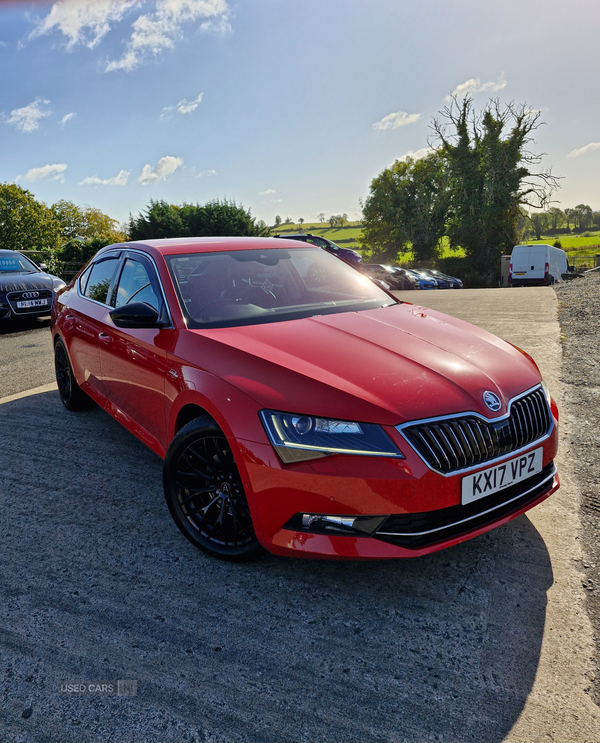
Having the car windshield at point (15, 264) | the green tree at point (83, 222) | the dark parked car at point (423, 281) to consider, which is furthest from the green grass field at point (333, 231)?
the car windshield at point (15, 264)

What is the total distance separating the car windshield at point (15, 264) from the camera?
11.9 meters

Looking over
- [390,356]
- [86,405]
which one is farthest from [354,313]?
[86,405]

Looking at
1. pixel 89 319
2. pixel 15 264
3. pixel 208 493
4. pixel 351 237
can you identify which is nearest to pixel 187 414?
pixel 208 493

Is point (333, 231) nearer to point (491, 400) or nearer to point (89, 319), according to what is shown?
point (89, 319)

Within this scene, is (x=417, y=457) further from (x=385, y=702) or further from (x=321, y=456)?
(x=385, y=702)

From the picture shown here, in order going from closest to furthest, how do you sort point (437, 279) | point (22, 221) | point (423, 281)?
point (423, 281)
point (437, 279)
point (22, 221)

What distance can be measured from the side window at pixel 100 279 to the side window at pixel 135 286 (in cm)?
30

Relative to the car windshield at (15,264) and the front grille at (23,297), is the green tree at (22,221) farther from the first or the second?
the front grille at (23,297)

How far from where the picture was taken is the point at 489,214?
141 ft

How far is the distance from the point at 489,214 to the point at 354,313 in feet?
144

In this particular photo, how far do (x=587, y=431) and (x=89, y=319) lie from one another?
13.1 feet

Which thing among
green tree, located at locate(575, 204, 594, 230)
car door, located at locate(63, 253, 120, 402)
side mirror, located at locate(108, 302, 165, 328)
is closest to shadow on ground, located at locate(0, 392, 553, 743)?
side mirror, located at locate(108, 302, 165, 328)

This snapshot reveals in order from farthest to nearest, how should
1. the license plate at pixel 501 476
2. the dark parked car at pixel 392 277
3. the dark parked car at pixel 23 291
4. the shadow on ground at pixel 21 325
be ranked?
the dark parked car at pixel 392 277
the shadow on ground at pixel 21 325
the dark parked car at pixel 23 291
the license plate at pixel 501 476

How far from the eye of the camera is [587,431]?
4184 millimetres
